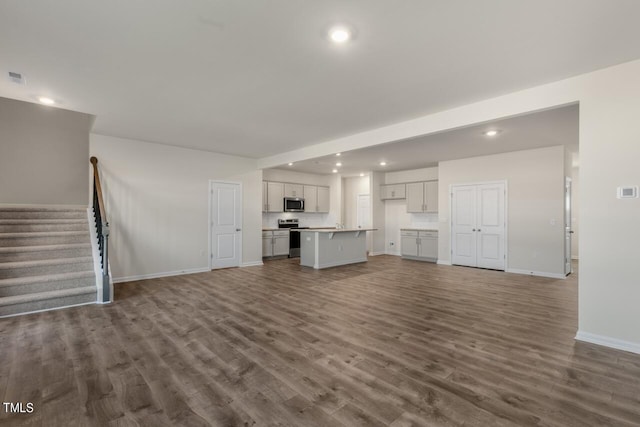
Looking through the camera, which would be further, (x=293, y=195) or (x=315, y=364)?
(x=293, y=195)

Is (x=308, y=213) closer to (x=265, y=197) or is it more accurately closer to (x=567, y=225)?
(x=265, y=197)

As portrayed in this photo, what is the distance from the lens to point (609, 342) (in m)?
2.90

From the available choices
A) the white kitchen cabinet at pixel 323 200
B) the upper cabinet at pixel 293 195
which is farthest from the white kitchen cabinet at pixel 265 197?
the white kitchen cabinet at pixel 323 200

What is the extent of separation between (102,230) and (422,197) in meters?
7.61

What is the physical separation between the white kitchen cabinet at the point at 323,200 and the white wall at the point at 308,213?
0.48 ft

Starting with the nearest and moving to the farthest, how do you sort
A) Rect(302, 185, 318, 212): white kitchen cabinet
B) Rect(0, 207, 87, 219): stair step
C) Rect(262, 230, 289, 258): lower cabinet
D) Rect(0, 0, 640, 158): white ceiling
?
Rect(0, 0, 640, 158): white ceiling, Rect(0, 207, 87, 219): stair step, Rect(262, 230, 289, 258): lower cabinet, Rect(302, 185, 318, 212): white kitchen cabinet

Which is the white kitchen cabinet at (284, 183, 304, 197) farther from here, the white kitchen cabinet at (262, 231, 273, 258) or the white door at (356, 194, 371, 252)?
the white door at (356, 194, 371, 252)

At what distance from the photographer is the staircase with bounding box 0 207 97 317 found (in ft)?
12.8

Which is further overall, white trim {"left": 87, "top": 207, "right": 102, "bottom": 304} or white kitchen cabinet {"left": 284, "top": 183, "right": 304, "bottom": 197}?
white kitchen cabinet {"left": 284, "top": 183, "right": 304, "bottom": 197}

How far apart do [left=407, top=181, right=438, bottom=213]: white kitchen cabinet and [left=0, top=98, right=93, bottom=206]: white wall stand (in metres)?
8.18

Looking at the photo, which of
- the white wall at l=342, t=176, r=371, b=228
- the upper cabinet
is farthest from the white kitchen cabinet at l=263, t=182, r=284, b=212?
the white wall at l=342, t=176, r=371, b=228

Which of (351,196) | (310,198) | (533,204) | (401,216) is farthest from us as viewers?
(351,196)

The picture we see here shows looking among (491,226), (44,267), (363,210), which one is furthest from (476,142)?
(44,267)

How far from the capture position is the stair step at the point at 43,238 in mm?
4609
